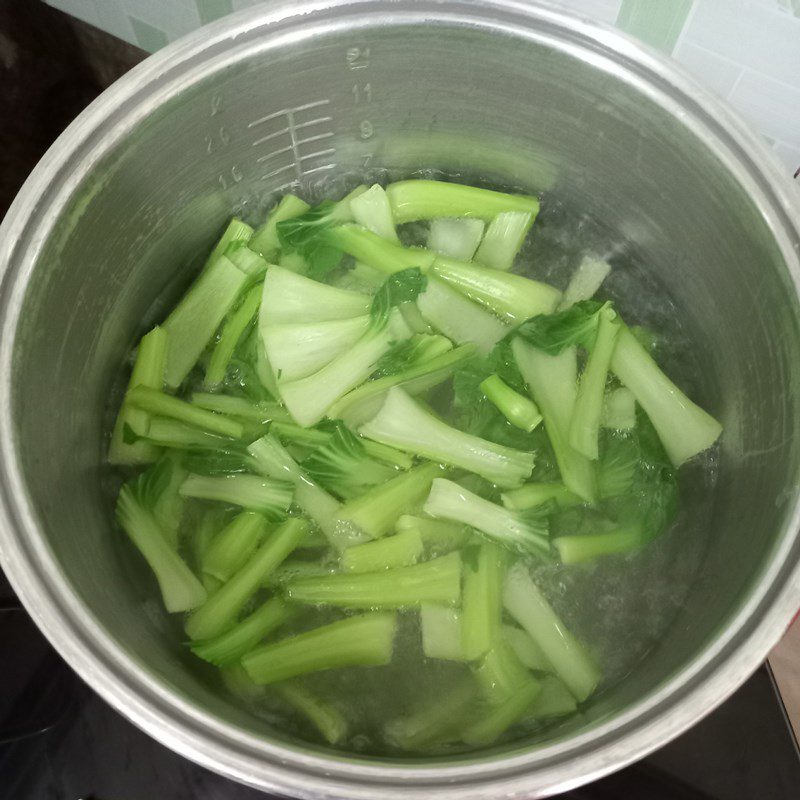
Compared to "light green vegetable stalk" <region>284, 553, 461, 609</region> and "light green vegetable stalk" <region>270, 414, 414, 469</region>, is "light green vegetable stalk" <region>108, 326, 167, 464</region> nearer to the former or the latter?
"light green vegetable stalk" <region>270, 414, 414, 469</region>

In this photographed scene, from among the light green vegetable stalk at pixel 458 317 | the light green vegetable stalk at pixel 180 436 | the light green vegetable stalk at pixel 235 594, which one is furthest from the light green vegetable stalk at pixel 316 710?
the light green vegetable stalk at pixel 458 317

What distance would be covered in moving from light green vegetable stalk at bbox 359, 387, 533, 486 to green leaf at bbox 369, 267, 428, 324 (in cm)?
Result: 12

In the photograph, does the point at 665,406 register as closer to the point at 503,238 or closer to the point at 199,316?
the point at 503,238

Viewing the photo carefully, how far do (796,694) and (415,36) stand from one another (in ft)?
3.74

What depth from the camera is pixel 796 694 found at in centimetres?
114

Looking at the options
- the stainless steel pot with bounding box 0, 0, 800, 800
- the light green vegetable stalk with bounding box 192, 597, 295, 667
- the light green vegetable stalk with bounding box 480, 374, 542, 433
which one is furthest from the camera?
the light green vegetable stalk with bounding box 480, 374, 542, 433

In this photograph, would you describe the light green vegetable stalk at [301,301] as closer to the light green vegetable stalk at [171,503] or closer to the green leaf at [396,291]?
the green leaf at [396,291]

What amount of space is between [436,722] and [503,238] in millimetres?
732

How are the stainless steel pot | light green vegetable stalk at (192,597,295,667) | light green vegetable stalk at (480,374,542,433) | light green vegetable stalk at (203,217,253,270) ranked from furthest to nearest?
light green vegetable stalk at (203,217,253,270) → light green vegetable stalk at (480,374,542,433) → light green vegetable stalk at (192,597,295,667) → the stainless steel pot

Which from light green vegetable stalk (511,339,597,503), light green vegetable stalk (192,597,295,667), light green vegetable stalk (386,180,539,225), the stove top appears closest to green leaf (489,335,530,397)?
light green vegetable stalk (511,339,597,503)

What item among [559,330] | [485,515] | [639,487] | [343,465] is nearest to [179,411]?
[343,465]

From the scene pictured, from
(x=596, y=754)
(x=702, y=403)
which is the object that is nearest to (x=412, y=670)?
(x=596, y=754)

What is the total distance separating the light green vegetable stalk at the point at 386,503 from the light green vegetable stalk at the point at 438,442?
40 millimetres

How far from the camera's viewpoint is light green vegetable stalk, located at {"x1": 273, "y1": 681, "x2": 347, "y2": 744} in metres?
0.94
